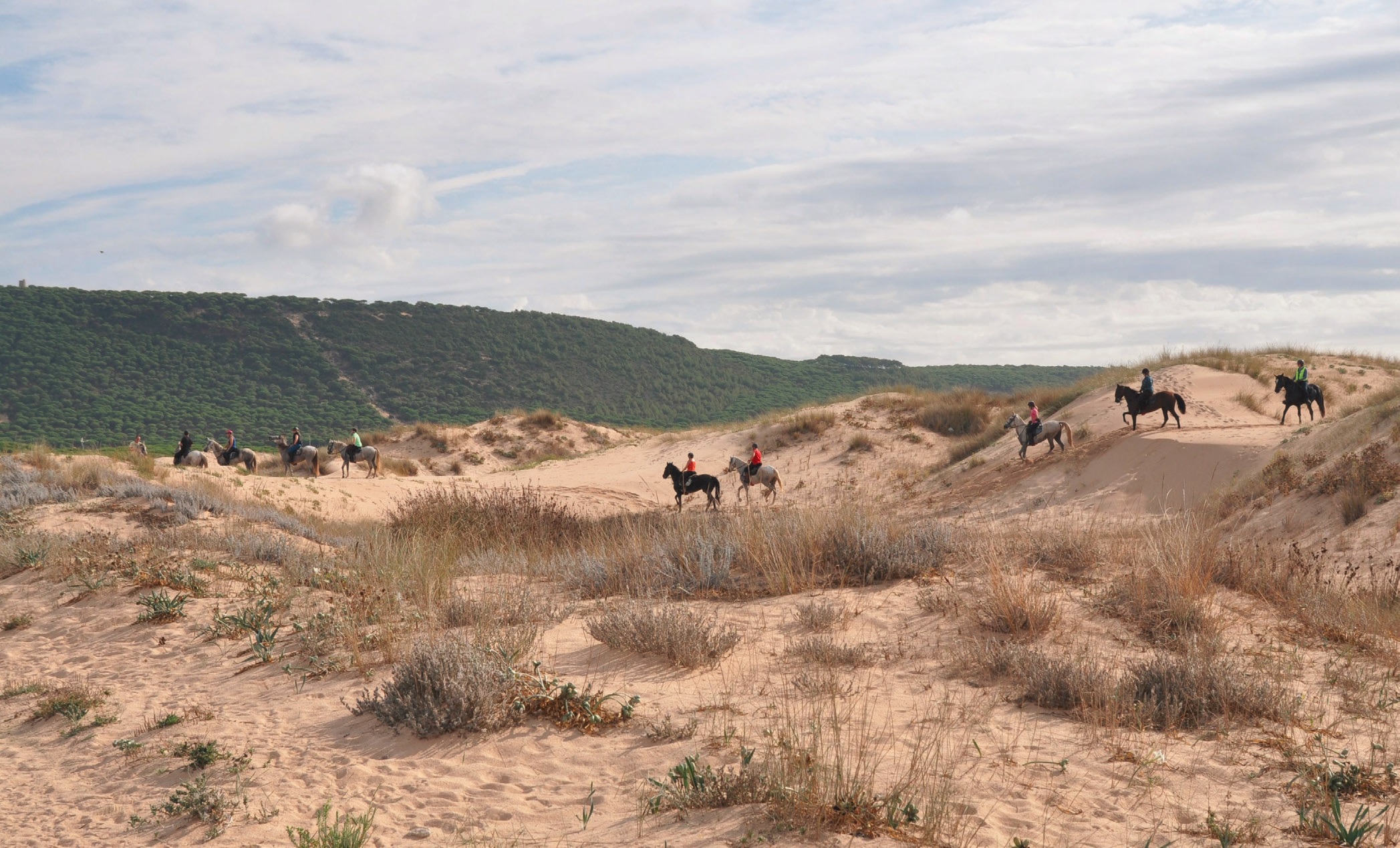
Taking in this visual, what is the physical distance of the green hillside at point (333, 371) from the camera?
70.7 metres

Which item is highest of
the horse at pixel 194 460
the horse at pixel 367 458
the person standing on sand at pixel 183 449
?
the person standing on sand at pixel 183 449

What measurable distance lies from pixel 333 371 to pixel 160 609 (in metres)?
80.3

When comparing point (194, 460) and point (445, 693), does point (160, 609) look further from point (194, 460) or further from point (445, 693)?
point (194, 460)

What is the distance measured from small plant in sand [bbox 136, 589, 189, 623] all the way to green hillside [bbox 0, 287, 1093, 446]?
58.0 metres

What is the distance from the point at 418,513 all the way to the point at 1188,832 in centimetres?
1243

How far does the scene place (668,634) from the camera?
7.10 m

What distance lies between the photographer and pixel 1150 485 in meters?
19.6

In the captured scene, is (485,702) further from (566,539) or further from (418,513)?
(418,513)

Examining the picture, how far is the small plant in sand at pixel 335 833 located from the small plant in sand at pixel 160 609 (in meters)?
5.39

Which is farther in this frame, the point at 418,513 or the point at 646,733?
the point at 418,513

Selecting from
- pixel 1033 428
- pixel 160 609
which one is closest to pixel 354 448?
pixel 1033 428

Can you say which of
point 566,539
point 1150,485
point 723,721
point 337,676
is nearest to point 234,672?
point 337,676

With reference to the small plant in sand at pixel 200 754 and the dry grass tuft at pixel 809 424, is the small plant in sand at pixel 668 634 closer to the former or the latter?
the small plant in sand at pixel 200 754

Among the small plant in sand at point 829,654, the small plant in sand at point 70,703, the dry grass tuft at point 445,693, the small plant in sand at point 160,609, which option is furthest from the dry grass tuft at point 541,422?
the dry grass tuft at point 445,693
